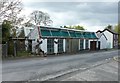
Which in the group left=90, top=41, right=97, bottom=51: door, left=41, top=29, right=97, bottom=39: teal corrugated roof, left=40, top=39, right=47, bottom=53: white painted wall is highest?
left=41, top=29, right=97, bottom=39: teal corrugated roof

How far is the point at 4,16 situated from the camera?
35.2 metres

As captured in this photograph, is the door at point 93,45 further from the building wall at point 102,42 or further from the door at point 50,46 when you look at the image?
the door at point 50,46

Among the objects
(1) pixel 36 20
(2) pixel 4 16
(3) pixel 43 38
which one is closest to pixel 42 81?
(2) pixel 4 16

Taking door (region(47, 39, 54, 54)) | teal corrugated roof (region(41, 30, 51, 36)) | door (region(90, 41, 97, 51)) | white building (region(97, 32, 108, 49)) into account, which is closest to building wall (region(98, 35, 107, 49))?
white building (region(97, 32, 108, 49))

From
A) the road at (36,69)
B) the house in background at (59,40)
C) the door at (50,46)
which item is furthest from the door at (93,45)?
the road at (36,69)

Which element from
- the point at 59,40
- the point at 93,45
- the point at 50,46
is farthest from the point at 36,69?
the point at 93,45

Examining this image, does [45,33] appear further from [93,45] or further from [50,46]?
[93,45]

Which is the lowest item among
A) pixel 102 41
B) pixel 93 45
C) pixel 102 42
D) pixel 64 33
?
pixel 93 45

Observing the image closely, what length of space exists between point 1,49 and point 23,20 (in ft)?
24.1

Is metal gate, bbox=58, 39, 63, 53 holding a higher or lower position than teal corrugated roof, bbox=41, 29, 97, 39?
lower

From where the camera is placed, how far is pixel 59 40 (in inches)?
1944

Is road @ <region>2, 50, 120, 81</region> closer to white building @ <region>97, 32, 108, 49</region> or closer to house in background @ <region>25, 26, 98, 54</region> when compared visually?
house in background @ <region>25, 26, 98, 54</region>

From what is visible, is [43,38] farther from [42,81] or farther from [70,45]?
[42,81]

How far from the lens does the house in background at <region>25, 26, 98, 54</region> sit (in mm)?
44938
